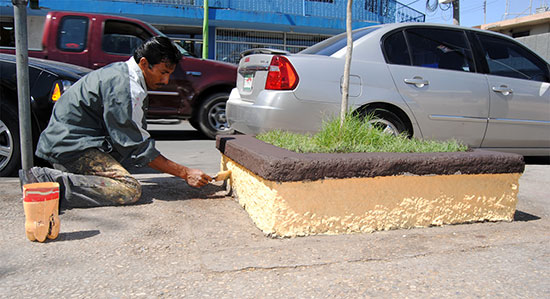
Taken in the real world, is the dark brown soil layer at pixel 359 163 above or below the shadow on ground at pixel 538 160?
above

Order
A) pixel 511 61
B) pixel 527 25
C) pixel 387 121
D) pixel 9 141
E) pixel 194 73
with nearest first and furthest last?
pixel 9 141
pixel 387 121
pixel 511 61
pixel 194 73
pixel 527 25

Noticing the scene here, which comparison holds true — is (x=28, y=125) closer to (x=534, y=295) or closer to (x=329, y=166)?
(x=329, y=166)

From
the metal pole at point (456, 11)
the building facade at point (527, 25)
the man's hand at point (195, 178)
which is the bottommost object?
the man's hand at point (195, 178)

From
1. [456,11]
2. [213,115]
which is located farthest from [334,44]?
[456,11]

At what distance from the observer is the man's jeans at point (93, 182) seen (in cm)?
313

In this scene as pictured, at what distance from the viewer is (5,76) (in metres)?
4.11

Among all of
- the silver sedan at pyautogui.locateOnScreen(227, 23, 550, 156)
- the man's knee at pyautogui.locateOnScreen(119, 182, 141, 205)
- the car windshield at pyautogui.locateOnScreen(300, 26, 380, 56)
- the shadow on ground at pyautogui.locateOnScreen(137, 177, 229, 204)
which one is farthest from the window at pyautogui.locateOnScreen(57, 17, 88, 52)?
the man's knee at pyautogui.locateOnScreen(119, 182, 141, 205)

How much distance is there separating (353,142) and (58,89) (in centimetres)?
264

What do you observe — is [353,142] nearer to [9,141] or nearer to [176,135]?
[9,141]

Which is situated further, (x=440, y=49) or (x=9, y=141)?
(x=440, y=49)

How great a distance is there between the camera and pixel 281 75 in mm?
4043

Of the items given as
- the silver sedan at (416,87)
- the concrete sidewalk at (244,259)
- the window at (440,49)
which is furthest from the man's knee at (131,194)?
the window at (440,49)

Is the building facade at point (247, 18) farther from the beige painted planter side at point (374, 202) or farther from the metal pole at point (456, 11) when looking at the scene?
the beige painted planter side at point (374, 202)

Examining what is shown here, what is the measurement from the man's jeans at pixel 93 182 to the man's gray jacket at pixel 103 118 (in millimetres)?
69
